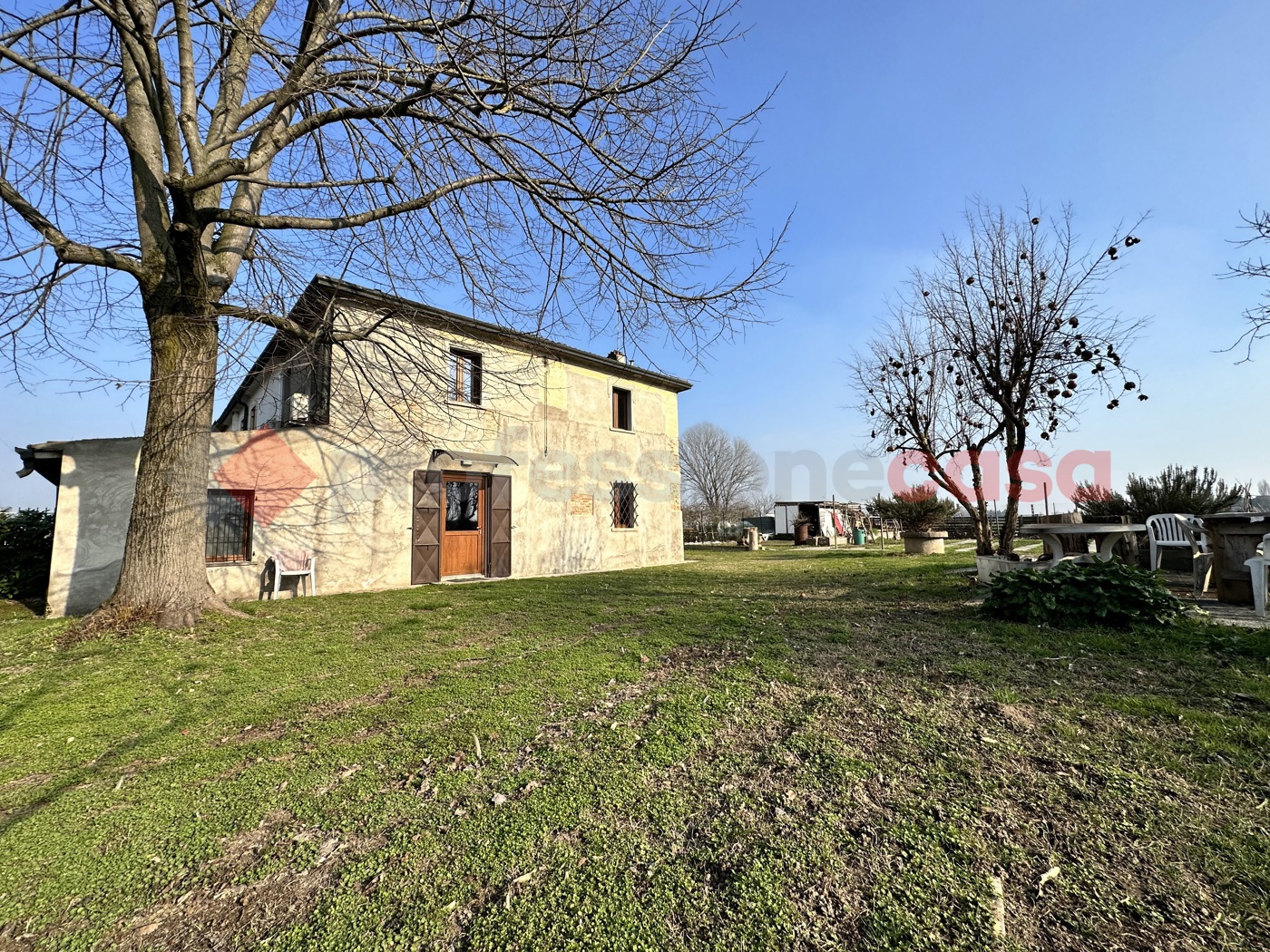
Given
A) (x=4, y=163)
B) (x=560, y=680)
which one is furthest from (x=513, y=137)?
(x=4, y=163)

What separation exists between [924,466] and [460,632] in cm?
821

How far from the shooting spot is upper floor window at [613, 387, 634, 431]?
13.7 meters

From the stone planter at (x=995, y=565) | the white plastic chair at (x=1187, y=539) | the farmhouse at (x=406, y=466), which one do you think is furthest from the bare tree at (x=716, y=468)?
the white plastic chair at (x=1187, y=539)

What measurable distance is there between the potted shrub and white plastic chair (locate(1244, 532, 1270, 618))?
995cm

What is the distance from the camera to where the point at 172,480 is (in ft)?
18.0

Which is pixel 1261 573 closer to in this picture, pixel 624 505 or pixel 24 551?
pixel 624 505

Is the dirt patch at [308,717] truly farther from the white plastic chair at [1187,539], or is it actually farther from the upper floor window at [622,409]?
the upper floor window at [622,409]

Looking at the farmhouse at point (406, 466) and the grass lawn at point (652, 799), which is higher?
the farmhouse at point (406, 466)

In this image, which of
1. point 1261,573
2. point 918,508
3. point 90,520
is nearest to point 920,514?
point 918,508

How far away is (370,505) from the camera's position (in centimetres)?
903

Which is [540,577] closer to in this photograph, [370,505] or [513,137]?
[370,505]

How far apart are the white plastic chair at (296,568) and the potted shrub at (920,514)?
48.6ft

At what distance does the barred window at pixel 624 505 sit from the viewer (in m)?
13.3

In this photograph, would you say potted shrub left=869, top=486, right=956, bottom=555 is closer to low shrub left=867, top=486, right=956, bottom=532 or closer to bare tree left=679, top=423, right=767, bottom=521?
low shrub left=867, top=486, right=956, bottom=532
